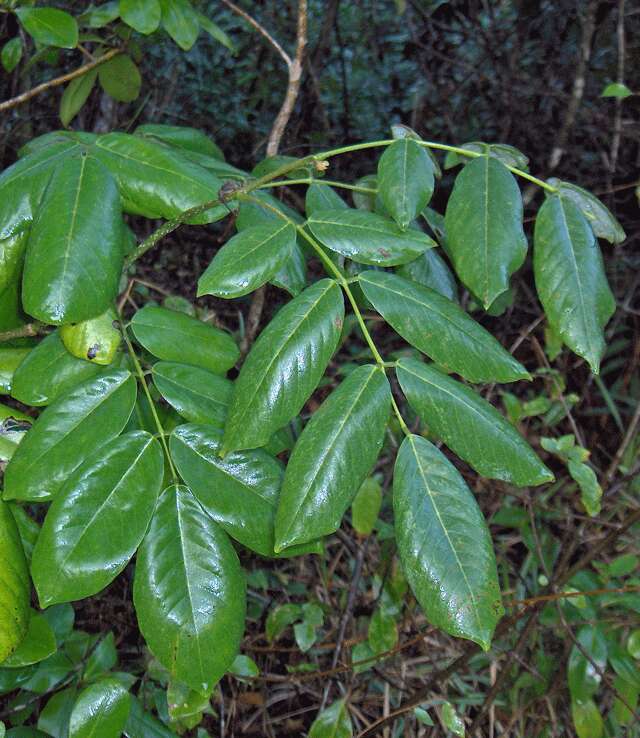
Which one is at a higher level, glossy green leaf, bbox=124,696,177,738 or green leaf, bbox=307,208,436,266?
green leaf, bbox=307,208,436,266

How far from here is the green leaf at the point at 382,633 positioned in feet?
5.46

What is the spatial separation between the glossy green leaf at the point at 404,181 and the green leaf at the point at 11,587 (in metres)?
0.59

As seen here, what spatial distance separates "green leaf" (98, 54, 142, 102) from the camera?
1.73 metres

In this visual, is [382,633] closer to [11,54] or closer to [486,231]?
[486,231]

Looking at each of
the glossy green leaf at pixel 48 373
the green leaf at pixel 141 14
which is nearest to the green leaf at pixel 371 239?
the glossy green leaf at pixel 48 373

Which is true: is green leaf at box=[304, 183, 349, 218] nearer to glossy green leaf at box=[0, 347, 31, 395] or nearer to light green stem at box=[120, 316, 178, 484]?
light green stem at box=[120, 316, 178, 484]

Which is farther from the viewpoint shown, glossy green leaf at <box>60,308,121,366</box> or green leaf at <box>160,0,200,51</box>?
green leaf at <box>160,0,200,51</box>

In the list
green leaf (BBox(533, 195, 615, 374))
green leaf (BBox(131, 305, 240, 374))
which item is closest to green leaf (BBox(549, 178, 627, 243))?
green leaf (BBox(533, 195, 615, 374))

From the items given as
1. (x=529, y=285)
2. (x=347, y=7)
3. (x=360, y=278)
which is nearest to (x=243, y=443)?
(x=360, y=278)

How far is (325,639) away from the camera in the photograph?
6.39ft

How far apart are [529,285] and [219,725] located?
184cm

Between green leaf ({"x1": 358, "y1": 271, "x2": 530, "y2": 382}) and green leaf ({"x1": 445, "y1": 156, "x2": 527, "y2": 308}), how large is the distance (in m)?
0.05

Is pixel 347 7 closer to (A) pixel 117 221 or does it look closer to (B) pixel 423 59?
(B) pixel 423 59

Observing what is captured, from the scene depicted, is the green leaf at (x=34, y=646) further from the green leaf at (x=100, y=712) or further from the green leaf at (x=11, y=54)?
the green leaf at (x=11, y=54)
